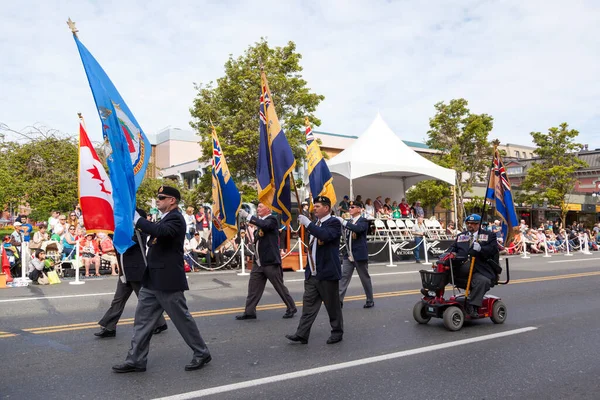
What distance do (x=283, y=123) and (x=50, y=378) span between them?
21937 millimetres

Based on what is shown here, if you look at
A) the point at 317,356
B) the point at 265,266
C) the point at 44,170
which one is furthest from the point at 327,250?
the point at 44,170

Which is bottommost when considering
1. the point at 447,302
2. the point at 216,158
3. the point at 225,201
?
the point at 447,302

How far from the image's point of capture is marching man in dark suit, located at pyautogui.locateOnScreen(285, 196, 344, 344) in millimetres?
6430

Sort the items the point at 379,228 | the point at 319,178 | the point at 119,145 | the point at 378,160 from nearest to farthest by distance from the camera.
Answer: the point at 119,145, the point at 319,178, the point at 378,160, the point at 379,228

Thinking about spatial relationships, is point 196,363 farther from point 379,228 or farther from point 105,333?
point 379,228

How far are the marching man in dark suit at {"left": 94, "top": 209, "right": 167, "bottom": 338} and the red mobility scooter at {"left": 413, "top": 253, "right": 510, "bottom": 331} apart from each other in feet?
12.4

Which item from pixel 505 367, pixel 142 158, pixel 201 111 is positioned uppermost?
pixel 201 111

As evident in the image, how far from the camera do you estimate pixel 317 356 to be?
5887 millimetres

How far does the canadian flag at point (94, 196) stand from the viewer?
6.22 meters

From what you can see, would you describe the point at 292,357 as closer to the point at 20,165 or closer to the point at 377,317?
the point at 377,317

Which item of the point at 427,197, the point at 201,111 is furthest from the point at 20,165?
the point at 427,197

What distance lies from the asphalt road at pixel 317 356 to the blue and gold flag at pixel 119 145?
1.47 m

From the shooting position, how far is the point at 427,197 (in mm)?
36250

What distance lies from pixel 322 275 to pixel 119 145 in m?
2.85
